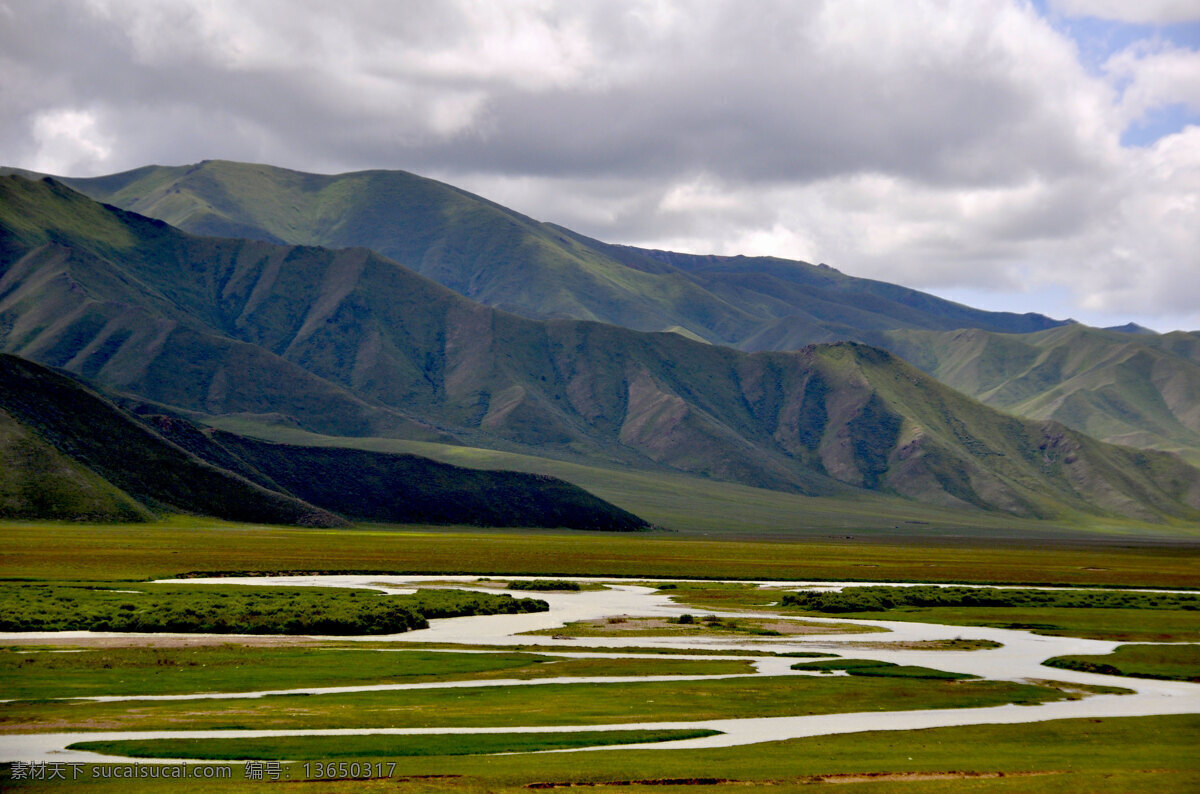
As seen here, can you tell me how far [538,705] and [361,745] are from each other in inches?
321

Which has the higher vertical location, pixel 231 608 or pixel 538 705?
pixel 231 608

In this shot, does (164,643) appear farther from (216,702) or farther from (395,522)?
(395,522)

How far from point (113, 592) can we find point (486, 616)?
21.9 metres

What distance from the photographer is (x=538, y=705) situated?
3569 cm

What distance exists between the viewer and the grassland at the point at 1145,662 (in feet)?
155

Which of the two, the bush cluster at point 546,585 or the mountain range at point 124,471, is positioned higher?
the mountain range at point 124,471

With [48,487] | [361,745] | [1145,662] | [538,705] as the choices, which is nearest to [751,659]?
[538,705]

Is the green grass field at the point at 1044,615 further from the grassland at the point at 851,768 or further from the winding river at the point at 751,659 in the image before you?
the grassland at the point at 851,768

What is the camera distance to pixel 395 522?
636 feet

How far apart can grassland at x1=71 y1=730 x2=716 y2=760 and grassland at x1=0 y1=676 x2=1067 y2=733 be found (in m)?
1.81

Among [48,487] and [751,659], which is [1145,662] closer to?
[751,659]

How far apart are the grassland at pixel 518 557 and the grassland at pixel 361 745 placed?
5377cm

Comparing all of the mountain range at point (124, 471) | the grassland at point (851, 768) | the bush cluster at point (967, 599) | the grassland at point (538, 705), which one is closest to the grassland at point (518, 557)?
the mountain range at point (124, 471)

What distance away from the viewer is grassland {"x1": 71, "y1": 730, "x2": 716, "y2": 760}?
27.1m
